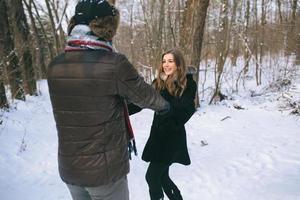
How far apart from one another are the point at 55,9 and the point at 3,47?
12557 mm

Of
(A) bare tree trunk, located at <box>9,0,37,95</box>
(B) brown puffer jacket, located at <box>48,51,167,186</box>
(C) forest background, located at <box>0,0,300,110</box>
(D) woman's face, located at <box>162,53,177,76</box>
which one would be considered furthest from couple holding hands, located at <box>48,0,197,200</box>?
(A) bare tree trunk, located at <box>9,0,37,95</box>

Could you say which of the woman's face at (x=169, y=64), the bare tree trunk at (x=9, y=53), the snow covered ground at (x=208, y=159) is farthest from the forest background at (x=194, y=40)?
the woman's face at (x=169, y=64)

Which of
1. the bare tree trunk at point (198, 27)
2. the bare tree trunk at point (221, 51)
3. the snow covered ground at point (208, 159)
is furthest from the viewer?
the bare tree trunk at point (221, 51)

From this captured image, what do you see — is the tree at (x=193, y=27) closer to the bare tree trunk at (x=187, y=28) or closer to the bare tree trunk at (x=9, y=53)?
the bare tree trunk at (x=187, y=28)

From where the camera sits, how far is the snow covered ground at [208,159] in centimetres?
451

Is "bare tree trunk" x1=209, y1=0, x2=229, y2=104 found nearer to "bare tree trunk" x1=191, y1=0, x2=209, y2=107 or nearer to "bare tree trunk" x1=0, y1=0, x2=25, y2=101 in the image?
"bare tree trunk" x1=191, y1=0, x2=209, y2=107

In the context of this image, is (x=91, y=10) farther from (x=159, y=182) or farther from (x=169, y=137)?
(x=159, y=182)

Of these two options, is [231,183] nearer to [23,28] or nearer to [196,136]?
[196,136]

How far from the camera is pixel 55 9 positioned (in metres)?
21.2

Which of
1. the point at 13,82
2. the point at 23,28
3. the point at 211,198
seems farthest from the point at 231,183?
the point at 23,28

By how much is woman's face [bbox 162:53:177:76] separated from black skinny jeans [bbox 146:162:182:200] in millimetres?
946

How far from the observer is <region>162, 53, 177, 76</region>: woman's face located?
10.6 ft

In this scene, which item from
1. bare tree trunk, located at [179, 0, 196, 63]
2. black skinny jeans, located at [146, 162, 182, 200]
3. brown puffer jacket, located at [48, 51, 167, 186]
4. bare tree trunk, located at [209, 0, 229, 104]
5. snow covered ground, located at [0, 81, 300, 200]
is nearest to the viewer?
brown puffer jacket, located at [48, 51, 167, 186]

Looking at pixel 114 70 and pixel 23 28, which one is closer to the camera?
pixel 114 70
